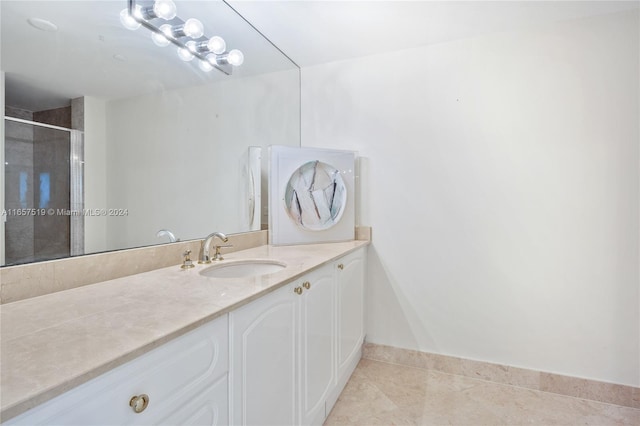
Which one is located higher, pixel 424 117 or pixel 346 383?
pixel 424 117

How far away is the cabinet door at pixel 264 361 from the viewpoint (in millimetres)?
958

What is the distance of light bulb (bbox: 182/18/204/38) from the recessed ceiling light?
0.60 m

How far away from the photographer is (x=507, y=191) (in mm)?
1958

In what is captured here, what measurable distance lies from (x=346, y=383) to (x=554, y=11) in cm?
241

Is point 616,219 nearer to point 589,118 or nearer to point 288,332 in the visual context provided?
point 589,118

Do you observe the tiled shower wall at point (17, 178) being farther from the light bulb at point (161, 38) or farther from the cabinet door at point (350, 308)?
the cabinet door at point (350, 308)

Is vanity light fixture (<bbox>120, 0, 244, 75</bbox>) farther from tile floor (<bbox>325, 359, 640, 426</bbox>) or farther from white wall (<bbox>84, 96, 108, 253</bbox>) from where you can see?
tile floor (<bbox>325, 359, 640, 426</bbox>)

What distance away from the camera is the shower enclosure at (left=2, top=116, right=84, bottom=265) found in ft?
3.20

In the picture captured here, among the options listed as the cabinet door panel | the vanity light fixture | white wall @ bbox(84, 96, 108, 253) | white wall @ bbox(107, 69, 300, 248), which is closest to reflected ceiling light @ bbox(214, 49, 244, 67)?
the vanity light fixture

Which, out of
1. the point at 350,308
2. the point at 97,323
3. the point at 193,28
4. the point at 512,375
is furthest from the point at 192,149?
the point at 512,375

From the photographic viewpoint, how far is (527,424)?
1.62 meters

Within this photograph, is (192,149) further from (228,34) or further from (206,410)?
(206,410)

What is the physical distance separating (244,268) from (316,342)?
52 cm

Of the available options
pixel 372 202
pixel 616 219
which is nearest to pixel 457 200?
pixel 372 202
